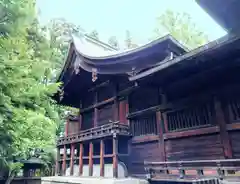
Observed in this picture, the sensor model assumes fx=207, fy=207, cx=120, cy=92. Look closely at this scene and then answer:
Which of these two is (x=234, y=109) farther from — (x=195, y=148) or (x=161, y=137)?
(x=161, y=137)

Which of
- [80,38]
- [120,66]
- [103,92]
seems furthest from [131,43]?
[120,66]

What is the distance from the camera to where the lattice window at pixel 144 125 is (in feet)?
23.7

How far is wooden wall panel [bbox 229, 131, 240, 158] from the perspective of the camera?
502cm

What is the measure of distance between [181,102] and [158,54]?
192 cm

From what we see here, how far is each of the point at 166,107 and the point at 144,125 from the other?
1.28 metres

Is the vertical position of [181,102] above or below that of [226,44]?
below

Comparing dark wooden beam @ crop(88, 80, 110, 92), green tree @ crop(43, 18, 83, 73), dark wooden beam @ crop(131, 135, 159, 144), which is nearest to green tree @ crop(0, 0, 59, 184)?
dark wooden beam @ crop(131, 135, 159, 144)

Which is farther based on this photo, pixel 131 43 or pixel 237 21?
pixel 131 43

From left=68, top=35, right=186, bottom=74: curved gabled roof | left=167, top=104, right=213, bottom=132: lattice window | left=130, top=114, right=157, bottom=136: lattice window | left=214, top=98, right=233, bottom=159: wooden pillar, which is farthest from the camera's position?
left=130, top=114, right=157, bottom=136: lattice window

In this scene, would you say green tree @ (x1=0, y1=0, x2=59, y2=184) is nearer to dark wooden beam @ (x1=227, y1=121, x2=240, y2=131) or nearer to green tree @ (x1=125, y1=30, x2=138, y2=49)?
dark wooden beam @ (x1=227, y1=121, x2=240, y2=131)

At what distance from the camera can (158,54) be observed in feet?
23.5

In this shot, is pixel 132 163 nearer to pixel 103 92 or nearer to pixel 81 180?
pixel 81 180

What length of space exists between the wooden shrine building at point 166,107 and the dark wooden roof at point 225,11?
1.95 meters

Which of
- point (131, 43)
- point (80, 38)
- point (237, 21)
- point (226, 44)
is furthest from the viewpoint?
point (131, 43)
